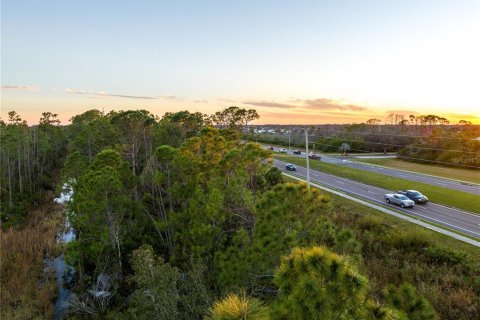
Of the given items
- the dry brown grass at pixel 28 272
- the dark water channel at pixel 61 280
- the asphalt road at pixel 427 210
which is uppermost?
the asphalt road at pixel 427 210

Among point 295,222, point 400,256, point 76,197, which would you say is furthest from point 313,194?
point 76,197

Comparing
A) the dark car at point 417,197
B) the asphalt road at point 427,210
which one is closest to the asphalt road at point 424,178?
the dark car at point 417,197

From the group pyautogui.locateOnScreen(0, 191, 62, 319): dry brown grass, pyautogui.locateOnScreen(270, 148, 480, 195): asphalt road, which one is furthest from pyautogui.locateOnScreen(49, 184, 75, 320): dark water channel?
pyautogui.locateOnScreen(270, 148, 480, 195): asphalt road

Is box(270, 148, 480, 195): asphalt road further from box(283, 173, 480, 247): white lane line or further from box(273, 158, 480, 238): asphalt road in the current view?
box(283, 173, 480, 247): white lane line

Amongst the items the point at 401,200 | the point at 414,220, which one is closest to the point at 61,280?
the point at 414,220

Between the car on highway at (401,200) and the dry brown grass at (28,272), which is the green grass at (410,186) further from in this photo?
the dry brown grass at (28,272)
